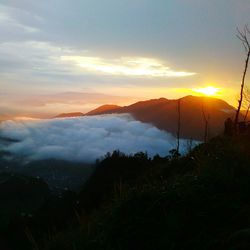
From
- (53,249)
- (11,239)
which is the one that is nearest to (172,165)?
(53,249)

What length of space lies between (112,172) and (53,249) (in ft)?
78.3

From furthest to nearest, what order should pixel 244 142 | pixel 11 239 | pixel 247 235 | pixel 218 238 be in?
1. pixel 11 239
2. pixel 244 142
3. pixel 218 238
4. pixel 247 235

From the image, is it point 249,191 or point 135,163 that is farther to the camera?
point 135,163

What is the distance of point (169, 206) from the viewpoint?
21.7ft

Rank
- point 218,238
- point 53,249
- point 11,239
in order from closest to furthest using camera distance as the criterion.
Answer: point 218,238
point 53,249
point 11,239

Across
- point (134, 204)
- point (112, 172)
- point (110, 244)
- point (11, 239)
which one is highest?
point (134, 204)

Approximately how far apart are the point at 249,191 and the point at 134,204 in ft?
5.14

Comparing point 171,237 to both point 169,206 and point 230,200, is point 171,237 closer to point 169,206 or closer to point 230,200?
point 169,206

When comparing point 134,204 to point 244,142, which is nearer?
point 134,204

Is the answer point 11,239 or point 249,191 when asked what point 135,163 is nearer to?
point 11,239

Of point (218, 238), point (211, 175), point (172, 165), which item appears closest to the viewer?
point (218, 238)

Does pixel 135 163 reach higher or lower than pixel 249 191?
lower

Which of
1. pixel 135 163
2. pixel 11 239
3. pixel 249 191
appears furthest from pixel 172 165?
pixel 11 239

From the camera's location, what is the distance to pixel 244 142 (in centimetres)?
912
